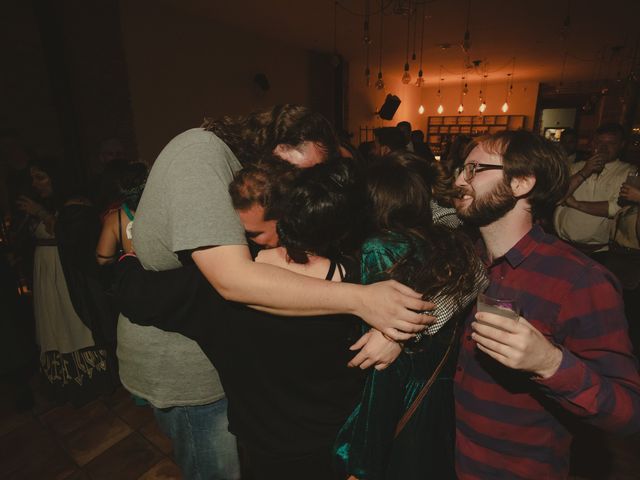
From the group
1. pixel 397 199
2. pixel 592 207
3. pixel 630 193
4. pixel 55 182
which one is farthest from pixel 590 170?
pixel 55 182

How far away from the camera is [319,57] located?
8.78m

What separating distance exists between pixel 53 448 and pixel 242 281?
2637 mm

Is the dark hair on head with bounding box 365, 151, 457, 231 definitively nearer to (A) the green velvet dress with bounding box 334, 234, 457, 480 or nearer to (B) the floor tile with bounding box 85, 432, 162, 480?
(A) the green velvet dress with bounding box 334, 234, 457, 480

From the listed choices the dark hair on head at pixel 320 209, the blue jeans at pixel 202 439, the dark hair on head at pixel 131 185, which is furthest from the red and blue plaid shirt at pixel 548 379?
the dark hair on head at pixel 131 185

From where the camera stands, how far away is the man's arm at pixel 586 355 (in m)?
0.89

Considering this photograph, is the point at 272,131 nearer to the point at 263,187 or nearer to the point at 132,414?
the point at 263,187

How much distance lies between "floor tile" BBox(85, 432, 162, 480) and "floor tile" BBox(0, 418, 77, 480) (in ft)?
0.55

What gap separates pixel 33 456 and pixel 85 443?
0.31 metres

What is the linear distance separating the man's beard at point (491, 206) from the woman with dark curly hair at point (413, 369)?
15 centimetres

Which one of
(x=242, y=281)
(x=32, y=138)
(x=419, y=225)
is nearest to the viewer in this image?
(x=242, y=281)

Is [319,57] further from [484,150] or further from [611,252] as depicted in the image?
[484,150]

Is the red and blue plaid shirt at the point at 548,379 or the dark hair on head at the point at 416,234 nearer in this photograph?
the red and blue plaid shirt at the point at 548,379

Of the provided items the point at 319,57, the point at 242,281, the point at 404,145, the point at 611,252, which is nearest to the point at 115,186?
the point at 242,281

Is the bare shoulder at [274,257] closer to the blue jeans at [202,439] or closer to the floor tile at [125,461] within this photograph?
the blue jeans at [202,439]
